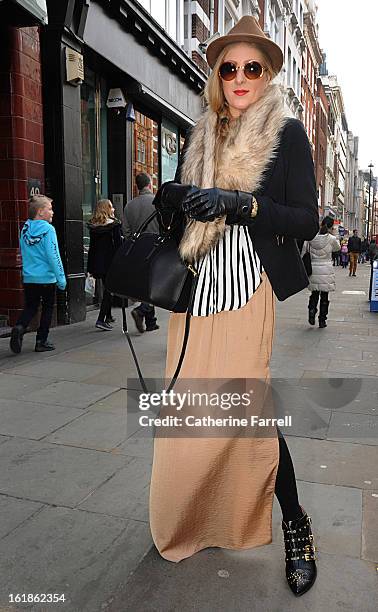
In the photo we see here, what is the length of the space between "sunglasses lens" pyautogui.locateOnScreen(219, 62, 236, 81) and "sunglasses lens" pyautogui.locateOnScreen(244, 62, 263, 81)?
5 cm

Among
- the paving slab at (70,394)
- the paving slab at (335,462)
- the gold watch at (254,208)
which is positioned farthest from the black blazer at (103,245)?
the gold watch at (254,208)

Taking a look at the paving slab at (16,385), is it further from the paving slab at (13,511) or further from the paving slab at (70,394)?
the paving slab at (13,511)

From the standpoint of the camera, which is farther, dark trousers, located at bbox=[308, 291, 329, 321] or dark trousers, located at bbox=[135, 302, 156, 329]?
dark trousers, located at bbox=[308, 291, 329, 321]

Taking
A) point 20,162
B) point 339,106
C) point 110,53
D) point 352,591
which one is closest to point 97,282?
point 20,162

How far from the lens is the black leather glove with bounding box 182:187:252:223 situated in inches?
68.9

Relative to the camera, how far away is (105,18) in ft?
29.9

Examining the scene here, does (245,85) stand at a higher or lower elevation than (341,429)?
higher

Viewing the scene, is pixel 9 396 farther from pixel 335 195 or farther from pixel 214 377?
pixel 335 195

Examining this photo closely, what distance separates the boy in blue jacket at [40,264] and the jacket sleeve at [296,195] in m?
4.55

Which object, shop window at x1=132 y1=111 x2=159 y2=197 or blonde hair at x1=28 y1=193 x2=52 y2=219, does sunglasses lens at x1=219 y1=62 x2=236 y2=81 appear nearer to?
blonde hair at x1=28 y1=193 x2=52 y2=219

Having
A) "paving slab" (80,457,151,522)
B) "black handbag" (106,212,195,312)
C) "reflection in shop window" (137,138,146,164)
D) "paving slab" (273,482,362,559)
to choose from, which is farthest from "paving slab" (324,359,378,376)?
"reflection in shop window" (137,138,146,164)

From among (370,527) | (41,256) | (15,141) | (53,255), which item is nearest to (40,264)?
(41,256)

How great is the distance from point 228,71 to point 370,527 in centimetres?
207

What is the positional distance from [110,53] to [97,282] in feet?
12.7
